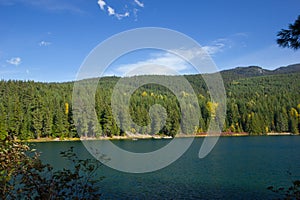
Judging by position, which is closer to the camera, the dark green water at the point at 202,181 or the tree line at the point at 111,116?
the dark green water at the point at 202,181

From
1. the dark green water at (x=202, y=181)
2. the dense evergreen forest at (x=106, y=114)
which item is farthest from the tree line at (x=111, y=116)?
the dark green water at (x=202, y=181)

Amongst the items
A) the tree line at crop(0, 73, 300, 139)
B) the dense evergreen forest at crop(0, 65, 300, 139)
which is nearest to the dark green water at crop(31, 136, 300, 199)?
the dense evergreen forest at crop(0, 65, 300, 139)

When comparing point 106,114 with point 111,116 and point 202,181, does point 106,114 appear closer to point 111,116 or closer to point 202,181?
point 111,116

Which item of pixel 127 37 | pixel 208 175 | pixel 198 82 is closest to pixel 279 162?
pixel 208 175

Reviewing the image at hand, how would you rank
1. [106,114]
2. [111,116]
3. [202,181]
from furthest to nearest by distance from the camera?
[106,114]
[111,116]
[202,181]

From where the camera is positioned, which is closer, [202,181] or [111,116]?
[202,181]

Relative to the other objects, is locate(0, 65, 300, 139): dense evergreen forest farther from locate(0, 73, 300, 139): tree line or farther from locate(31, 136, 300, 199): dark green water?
locate(31, 136, 300, 199): dark green water

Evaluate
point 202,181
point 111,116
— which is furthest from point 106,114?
point 202,181

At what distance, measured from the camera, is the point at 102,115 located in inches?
2820

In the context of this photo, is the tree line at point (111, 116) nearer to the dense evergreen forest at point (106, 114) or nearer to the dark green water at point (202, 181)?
the dense evergreen forest at point (106, 114)

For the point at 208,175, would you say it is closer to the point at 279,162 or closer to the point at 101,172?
the point at 101,172

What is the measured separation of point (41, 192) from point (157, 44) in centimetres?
858

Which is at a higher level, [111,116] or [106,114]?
[106,114]

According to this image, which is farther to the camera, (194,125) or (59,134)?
(194,125)
